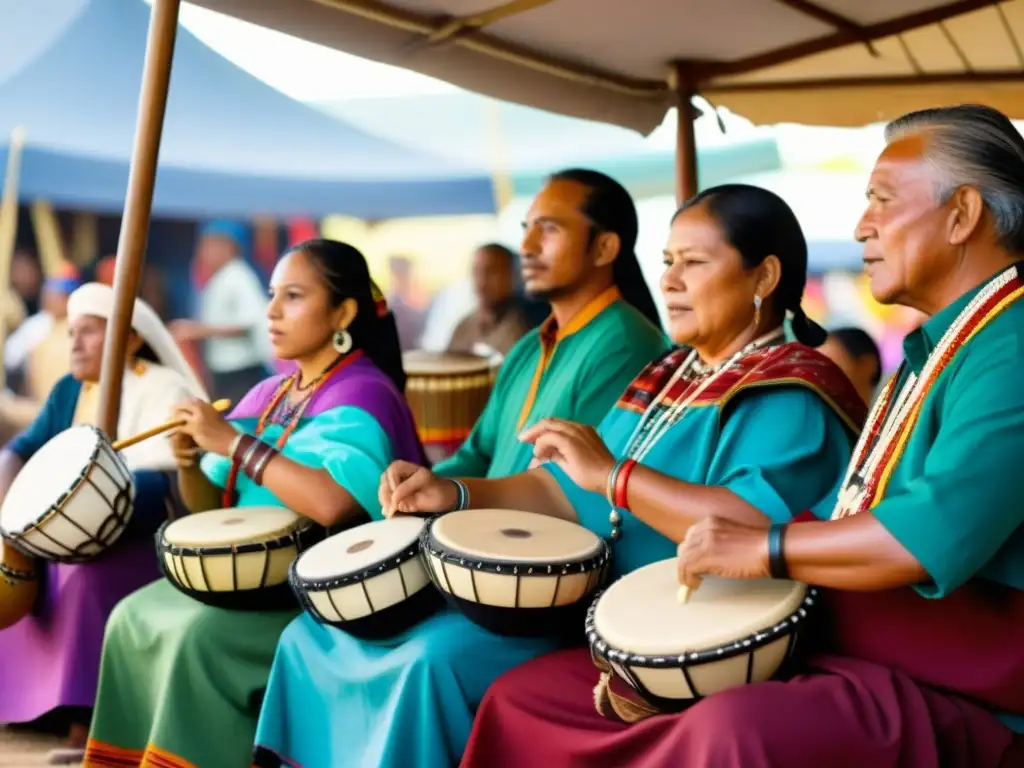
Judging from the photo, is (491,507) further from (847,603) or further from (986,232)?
(986,232)

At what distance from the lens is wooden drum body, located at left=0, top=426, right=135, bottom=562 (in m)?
3.38

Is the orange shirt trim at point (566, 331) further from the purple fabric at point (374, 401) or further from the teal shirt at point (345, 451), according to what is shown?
the teal shirt at point (345, 451)

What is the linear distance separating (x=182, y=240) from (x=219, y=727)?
28.0 ft

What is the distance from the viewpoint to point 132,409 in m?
4.20

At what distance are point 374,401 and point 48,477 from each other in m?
1.09

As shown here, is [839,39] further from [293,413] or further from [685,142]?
[293,413]

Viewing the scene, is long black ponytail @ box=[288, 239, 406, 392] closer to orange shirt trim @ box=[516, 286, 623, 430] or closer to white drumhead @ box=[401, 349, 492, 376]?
orange shirt trim @ box=[516, 286, 623, 430]

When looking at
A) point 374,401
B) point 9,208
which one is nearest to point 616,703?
point 374,401

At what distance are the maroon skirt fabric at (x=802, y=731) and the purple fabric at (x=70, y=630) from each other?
83.6 inches

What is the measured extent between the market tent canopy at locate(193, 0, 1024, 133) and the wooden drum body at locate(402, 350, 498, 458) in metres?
1.47

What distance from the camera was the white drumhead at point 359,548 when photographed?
2.60 m

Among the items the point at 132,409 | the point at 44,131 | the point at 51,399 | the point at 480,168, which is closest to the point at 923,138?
the point at 132,409

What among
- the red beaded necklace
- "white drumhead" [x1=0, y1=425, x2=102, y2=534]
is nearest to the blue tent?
"white drumhead" [x1=0, y1=425, x2=102, y2=534]

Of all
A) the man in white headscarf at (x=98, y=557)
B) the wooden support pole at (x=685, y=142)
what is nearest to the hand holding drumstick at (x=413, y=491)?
the man in white headscarf at (x=98, y=557)
